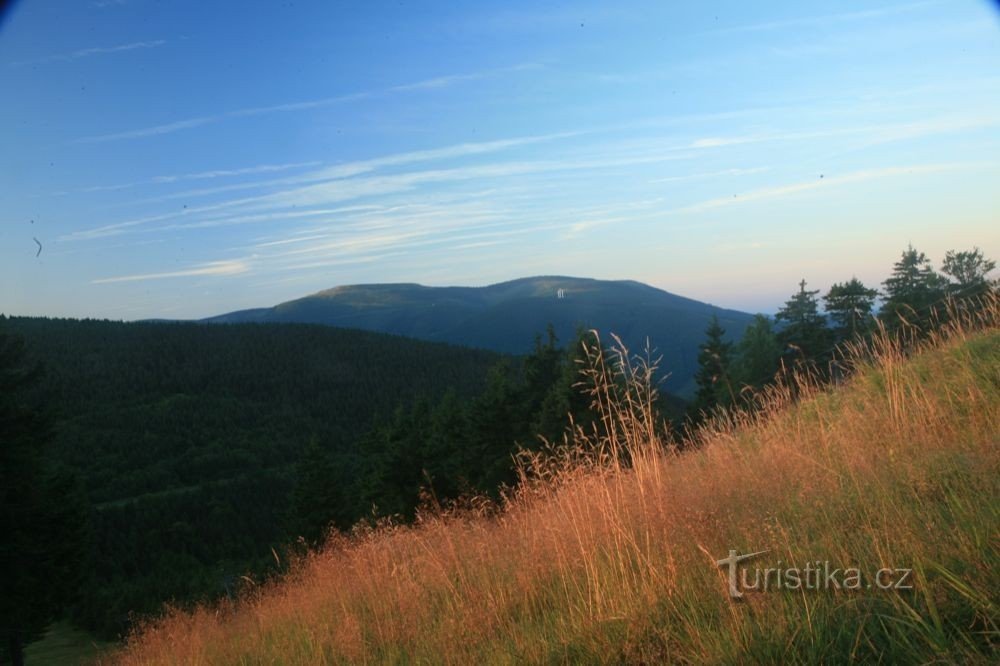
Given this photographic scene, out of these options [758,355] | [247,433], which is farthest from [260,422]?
[758,355]

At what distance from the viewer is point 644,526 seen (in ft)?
12.5

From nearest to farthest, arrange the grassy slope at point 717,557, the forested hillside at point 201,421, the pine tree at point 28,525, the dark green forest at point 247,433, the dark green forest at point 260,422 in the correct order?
1. the grassy slope at point 717,557
2. the pine tree at point 28,525
3. the dark green forest at point 260,422
4. the dark green forest at point 247,433
5. the forested hillside at point 201,421

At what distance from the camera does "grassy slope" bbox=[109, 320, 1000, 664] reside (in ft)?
8.23

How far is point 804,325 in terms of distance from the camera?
35.9m

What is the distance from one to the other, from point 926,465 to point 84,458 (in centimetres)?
12768

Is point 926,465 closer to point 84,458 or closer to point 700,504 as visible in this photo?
point 700,504

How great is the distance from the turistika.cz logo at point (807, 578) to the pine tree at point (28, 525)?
19128mm

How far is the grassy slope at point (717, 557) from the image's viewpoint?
8.23 ft

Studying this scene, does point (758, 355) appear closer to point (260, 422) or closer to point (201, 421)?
point (260, 422)

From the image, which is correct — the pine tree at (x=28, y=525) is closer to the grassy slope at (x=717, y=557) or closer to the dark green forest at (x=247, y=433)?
the dark green forest at (x=247, y=433)

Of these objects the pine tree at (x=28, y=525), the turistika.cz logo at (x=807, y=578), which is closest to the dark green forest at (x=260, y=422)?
the pine tree at (x=28, y=525)

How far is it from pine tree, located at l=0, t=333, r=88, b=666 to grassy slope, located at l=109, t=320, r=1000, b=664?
14.1 m

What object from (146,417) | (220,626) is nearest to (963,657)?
(220,626)

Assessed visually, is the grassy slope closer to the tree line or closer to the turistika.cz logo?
the turistika.cz logo
